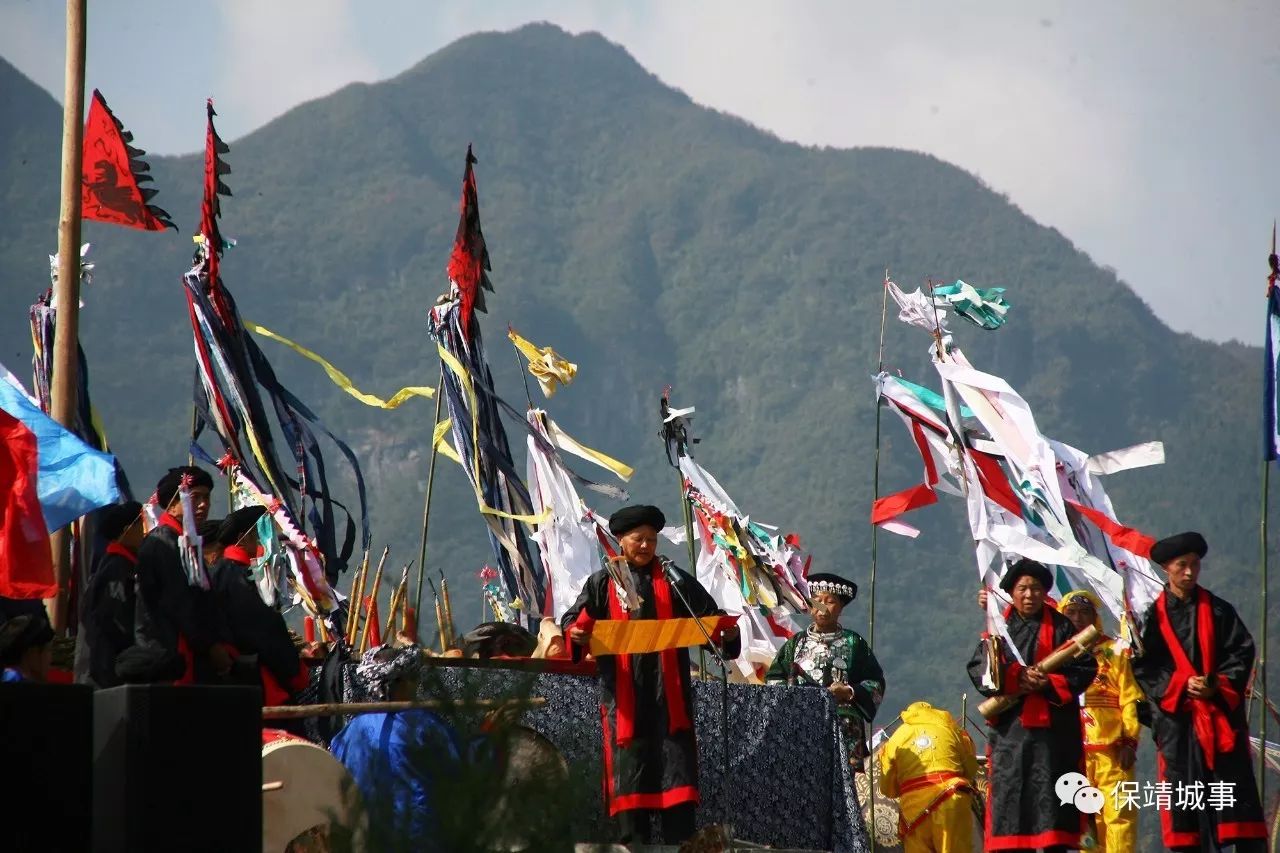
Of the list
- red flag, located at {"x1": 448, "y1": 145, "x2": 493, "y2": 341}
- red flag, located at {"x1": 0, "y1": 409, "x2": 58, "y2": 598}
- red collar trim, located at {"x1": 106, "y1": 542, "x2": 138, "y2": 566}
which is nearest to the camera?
red collar trim, located at {"x1": 106, "y1": 542, "x2": 138, "y2": 566}

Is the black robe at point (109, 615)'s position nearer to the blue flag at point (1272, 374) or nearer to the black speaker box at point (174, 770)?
the black speaker box at point (174, 770)

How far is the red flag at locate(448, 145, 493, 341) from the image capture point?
401 inches

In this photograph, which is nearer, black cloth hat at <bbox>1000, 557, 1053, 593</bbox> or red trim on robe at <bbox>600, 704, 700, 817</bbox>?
red trim on robe at <bbox>600, 704, 700, 817</bbox>

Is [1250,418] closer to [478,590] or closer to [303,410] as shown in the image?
[478,590]

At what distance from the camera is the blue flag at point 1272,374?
33.4ft

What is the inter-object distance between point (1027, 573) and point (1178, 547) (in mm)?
731

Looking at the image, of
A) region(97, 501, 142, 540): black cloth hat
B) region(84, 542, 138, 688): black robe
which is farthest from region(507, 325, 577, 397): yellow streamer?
region(84, 542, 138, 688): black robe

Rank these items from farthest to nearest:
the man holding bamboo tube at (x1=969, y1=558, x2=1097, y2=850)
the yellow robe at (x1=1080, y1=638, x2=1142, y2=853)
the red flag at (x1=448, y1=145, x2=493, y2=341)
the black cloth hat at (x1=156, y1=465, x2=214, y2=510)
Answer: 1. the red flag at (x1=448, y1=145, x2=493, y2=341)
2. the yellow robe at (x1=1080, y1=638, x2=1142, y2=853)
3. the man holding bamboo tube at (x1=969, y1=558, x2=1097, y2=850)
4. the black cloth hat at (x1=156, y1=465, x2=214, y2=510)

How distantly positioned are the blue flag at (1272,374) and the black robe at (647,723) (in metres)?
4.22

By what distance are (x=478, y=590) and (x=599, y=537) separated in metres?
42.2

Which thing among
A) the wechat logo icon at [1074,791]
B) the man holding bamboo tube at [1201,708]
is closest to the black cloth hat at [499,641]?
the wechat logo icon at [1074,791]

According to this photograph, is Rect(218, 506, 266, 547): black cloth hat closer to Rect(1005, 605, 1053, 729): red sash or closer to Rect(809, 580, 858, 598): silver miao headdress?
Rect(809, 580, 858, 598): silver miao headdress

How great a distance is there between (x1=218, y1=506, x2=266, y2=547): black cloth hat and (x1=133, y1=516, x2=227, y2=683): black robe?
377 millimetres

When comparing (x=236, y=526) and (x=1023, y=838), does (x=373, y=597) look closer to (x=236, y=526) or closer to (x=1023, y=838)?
(x=236, y=526)
